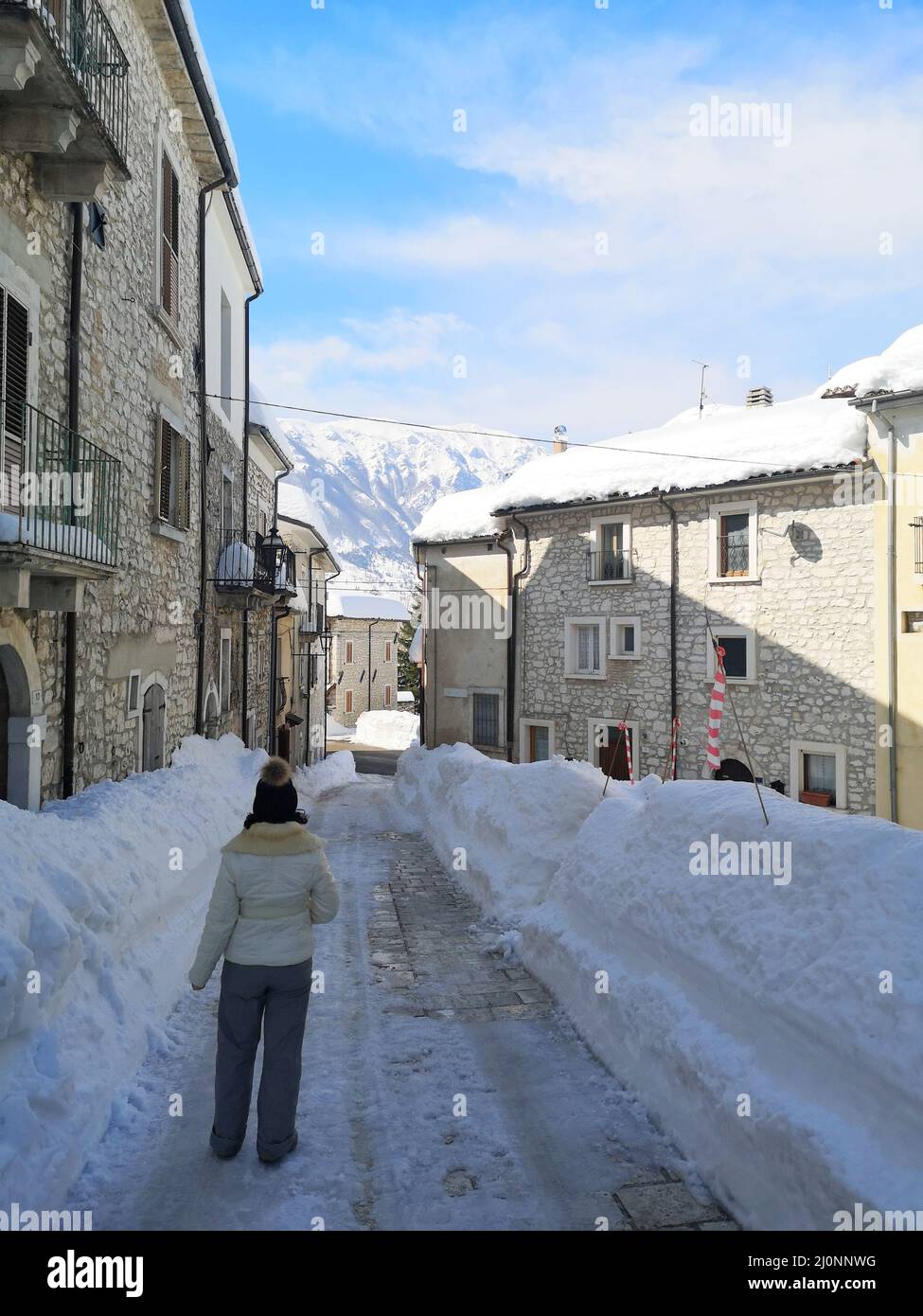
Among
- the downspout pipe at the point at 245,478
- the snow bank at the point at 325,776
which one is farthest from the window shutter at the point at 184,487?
the snow bank at the point at 325,776

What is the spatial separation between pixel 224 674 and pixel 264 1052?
12350 millimetres

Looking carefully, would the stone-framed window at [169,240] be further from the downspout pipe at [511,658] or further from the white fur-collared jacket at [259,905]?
the downspout pipe at [511,658]

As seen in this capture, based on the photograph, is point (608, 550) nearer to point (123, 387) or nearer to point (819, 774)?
point (819, 774)

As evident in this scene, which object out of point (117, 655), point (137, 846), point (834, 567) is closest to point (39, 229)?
point (117, 655)

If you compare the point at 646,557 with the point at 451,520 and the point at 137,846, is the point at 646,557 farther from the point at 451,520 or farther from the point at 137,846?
the point at 137,846

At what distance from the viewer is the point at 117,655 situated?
9.28m

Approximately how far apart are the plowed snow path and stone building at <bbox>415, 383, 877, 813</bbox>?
12.5 meters

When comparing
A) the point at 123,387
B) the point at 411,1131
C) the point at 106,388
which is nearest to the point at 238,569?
the point at 123,387

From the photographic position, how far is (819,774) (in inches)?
688

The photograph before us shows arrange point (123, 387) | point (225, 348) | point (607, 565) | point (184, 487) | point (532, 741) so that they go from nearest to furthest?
point (123, 387) → point (184, 487) → point (225, 348) → point (607, 565) → point (532, 741)

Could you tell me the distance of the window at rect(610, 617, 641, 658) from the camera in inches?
810

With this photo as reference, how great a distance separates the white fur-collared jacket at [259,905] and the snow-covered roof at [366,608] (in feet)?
175

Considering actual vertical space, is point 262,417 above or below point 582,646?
above

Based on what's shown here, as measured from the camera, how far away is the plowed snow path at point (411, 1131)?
3801 mm
